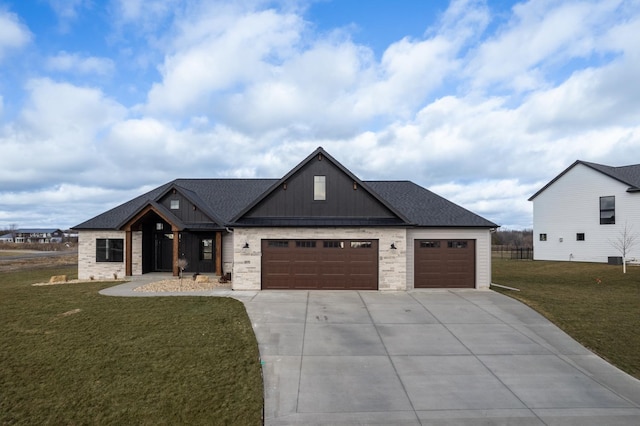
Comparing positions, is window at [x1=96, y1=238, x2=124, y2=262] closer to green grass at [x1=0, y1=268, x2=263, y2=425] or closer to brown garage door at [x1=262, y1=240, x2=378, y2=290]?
green grass at [x1=0, y1=268, x2=263, y2=425]

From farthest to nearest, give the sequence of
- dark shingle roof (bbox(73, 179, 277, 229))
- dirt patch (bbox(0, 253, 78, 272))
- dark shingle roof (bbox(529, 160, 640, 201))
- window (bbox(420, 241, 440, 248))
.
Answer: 1. dirt patch (bbox(0, 253, 78, 272))
2. dark shingle roof (bbox(529, 160, 640, 201))
3. dark shingle roof (bbox(73, 179, 277, 229))
4. window (bbox(420, 241, 440, 248))

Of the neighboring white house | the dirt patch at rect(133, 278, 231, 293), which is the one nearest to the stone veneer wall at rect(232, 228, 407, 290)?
the dirt patch at rect(133, 278, 231, 293)

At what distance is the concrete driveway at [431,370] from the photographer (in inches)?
259

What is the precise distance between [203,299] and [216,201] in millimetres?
10802

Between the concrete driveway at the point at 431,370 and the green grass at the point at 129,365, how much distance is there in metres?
0.79

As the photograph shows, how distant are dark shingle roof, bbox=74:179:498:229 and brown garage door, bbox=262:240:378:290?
1.10 m

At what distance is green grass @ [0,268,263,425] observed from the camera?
652 cm

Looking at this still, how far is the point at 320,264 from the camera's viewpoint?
16.7 metres

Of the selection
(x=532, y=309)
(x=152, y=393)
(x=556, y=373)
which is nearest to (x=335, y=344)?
(x=152, y=393)

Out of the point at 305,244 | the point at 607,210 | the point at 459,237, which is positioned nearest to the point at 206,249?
the point at 305,244

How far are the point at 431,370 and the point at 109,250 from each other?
20742 mm

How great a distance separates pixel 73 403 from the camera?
22.3 ft

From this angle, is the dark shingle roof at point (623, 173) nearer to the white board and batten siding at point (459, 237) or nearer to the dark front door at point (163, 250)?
the white board and batten siding at point (459, 237)

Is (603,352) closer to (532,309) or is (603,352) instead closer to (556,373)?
(556,373)
